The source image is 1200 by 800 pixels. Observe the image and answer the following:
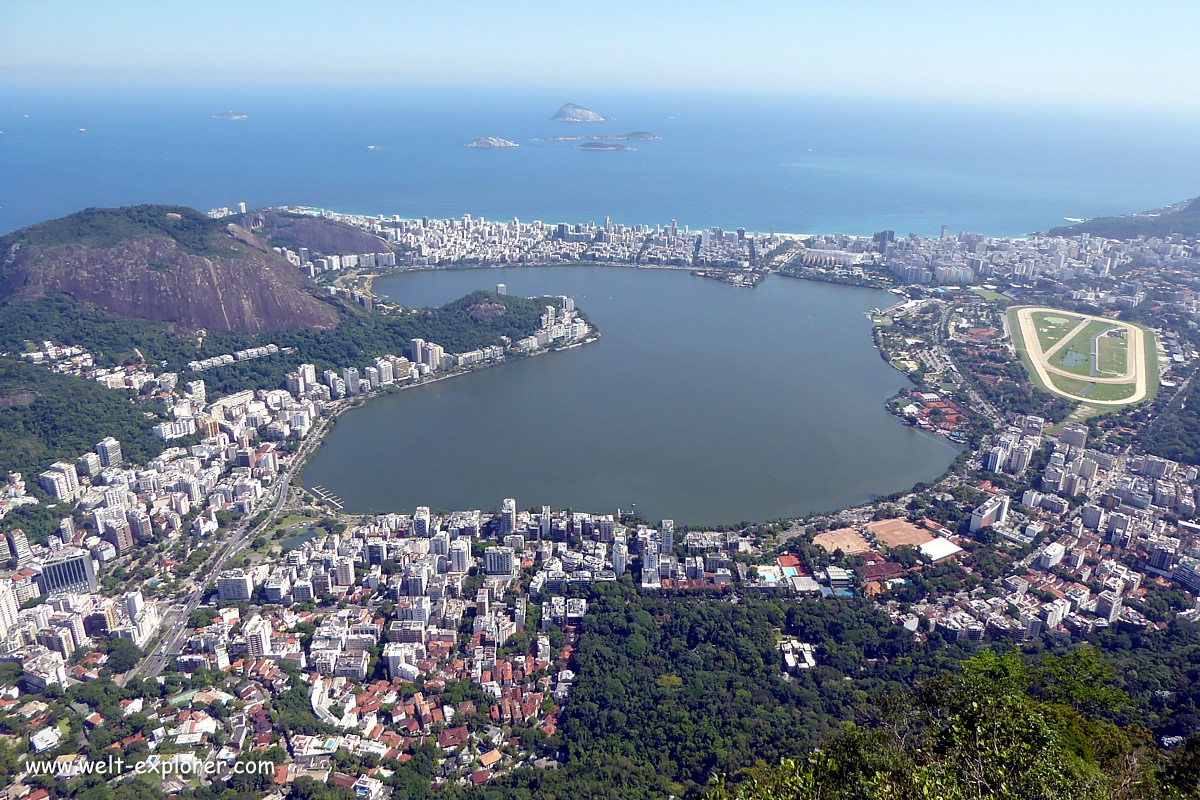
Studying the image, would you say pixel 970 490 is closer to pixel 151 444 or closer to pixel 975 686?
pixel 975 686

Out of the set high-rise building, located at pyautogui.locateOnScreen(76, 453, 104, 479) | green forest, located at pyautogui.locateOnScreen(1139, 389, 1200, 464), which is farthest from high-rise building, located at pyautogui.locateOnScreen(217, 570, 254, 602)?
green forest, located at pyautogui.locateOnScreen(1139, 389, 1200, 464)

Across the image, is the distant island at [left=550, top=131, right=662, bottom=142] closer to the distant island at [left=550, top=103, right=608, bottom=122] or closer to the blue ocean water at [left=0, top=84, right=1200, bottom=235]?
the blue ocean water at [left=0, top=84, right=1200, bottom=235]

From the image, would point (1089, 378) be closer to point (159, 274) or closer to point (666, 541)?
point (666, 541)

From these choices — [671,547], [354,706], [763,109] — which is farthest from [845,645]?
[763,109]

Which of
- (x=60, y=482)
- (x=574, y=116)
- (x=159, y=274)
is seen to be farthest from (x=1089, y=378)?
(x=574, y=116)

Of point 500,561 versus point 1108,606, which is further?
point 500,561

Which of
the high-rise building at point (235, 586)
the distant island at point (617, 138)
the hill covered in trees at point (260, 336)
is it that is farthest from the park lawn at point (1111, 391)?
the distant island at point (617, 138)
